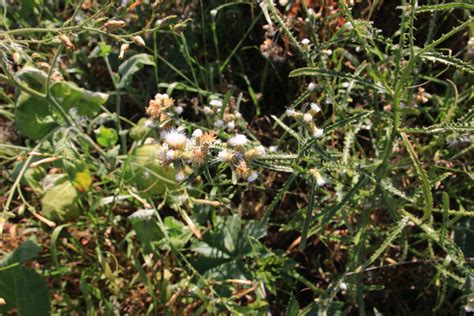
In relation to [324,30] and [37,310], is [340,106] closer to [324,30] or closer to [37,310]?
[324,30]

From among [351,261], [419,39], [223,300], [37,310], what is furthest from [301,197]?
[37,310]

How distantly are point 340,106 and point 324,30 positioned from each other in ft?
1.69

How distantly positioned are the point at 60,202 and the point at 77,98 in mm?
334

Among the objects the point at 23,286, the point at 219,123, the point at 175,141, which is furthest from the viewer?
the point at 23,286

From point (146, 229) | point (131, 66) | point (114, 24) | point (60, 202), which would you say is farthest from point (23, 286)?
point (114, 24)

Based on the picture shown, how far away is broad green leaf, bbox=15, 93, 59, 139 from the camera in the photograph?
182cm

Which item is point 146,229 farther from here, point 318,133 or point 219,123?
point 318,133

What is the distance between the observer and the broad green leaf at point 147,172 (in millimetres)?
1723

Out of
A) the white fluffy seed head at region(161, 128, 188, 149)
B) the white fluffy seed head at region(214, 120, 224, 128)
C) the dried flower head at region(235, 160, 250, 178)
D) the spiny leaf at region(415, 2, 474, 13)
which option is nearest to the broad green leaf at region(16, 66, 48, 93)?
the white fluffy seed head at region(214, 120, 224, 128)

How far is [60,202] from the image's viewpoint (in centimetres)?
179

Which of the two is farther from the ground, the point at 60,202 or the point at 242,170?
the point at 242,170

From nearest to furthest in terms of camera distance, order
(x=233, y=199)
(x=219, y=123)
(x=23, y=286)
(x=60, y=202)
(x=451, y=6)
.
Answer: (x=451, y=6) < (x=219, y=123) < (x=23, y=286) < (x=60, y=202) < (x=233, y=199)

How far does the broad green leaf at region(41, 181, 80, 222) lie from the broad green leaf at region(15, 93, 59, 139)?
20 centimetres

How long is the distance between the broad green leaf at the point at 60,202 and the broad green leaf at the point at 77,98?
0.25m
